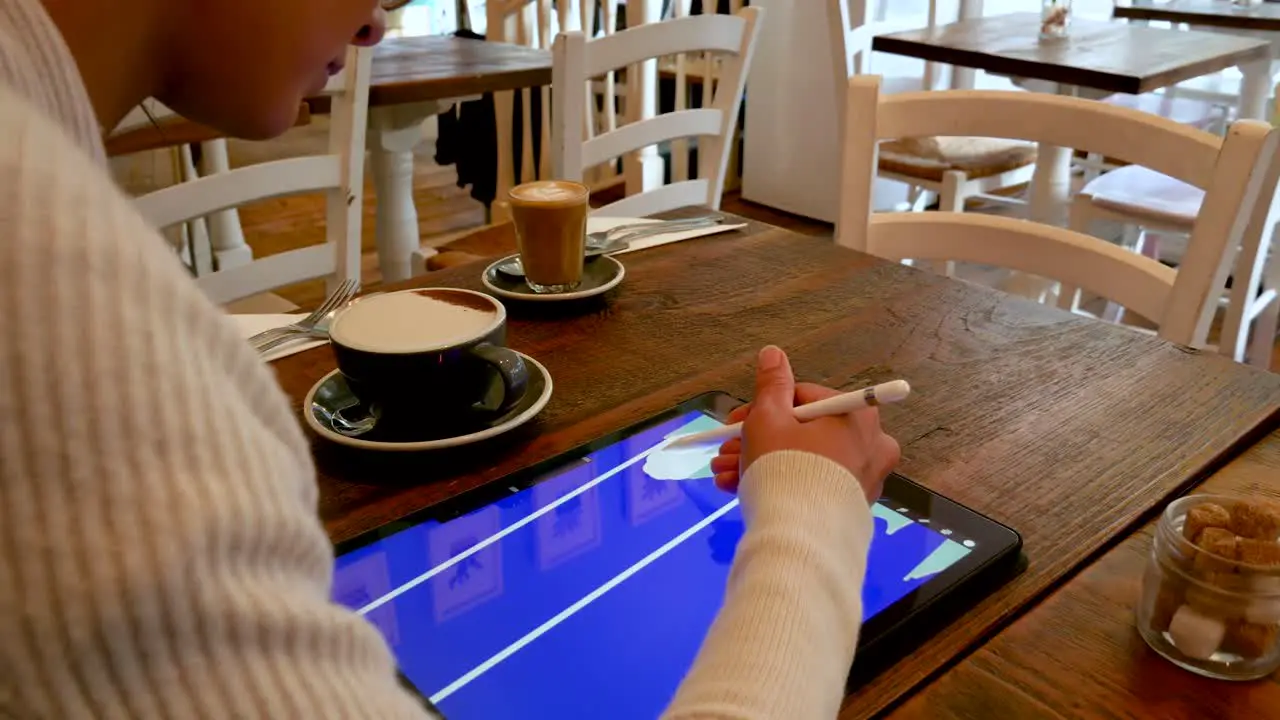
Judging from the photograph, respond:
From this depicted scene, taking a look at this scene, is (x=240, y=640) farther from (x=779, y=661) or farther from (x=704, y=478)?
(x=704, y=478)

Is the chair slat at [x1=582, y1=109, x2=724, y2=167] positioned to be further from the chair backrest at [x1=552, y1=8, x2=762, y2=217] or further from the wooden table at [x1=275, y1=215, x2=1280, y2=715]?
the wooden table at [x1=275, y1=215, x2=1280, y2=715]

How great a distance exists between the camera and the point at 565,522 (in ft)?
2.05

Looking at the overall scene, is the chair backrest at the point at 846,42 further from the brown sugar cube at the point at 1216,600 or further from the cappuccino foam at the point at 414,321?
the brown sugar cube at the point at 1216,600

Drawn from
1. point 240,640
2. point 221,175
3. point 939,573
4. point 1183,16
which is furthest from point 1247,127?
point 1183,16

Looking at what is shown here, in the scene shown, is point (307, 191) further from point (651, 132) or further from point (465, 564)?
point (465, 564)

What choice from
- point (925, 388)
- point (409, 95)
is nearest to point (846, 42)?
point (409, 95)

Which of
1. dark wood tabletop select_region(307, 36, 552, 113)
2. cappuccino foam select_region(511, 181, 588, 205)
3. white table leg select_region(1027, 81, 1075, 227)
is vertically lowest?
white table leg select_region(1027, 81, 1075, 227)

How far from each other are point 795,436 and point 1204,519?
0.72 feet

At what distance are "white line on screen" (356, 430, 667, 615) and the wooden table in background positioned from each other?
151cm

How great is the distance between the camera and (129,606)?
0.24m

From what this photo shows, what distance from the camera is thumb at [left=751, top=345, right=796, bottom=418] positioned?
61 centimetres

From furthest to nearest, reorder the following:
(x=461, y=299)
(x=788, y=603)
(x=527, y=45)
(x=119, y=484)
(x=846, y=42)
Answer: (x=527, y=45)
(x=846, y=42)
(x=461, y=299)
(x=788, y=603)
(x=119, y=484)

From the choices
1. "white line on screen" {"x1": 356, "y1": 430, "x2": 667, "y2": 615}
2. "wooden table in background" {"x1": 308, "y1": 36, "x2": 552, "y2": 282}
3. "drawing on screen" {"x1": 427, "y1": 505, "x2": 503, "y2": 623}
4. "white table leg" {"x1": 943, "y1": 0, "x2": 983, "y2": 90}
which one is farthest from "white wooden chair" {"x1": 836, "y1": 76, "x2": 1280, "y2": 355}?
"white table leg" {"x1": 943, "y1": 0, "x2": 983, "y2": 90}

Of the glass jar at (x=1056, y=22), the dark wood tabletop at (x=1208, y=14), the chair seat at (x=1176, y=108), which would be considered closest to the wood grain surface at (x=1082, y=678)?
the glass jar at (x=1056, y=22)
